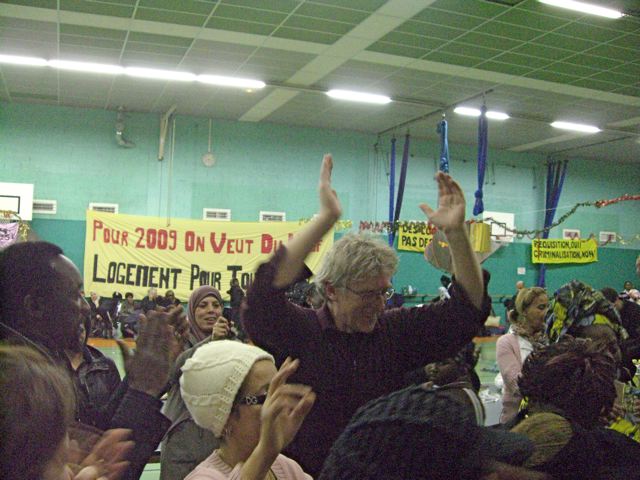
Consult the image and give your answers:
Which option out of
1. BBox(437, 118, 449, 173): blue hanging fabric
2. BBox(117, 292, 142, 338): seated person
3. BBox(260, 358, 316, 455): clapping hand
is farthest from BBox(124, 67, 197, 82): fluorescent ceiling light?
BBox(260, 358, 316, 455): clapping hand

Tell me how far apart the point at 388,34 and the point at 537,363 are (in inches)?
299

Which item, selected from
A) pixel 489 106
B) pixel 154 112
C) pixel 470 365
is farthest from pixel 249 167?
pixel 470 365

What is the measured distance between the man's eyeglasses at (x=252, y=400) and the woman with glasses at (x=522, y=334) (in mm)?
2594

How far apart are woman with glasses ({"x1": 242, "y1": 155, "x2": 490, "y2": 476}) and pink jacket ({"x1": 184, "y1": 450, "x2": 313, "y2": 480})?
29 cm

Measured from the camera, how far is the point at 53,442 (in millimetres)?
992

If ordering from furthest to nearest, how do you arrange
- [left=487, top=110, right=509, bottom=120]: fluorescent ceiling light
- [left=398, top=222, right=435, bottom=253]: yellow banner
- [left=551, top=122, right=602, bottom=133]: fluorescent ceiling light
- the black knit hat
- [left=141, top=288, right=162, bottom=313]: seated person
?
[left=398, top=222, right=435, bottom=253]: yellow banner, [left=551, top=122, right=602, bottom=133]: fluorescent ceiling light, [left=487, top=110, right=509, bottom=120]: fluorescent ceiling light, [left=141, top=288, right=162, bottom=313]: seated person, the black knit hat

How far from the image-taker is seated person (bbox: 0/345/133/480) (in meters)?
0.96

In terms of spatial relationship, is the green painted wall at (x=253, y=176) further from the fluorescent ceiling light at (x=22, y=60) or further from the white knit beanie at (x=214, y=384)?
the white knit beanie at (x=214, y=384)

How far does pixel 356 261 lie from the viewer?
6.78 feet

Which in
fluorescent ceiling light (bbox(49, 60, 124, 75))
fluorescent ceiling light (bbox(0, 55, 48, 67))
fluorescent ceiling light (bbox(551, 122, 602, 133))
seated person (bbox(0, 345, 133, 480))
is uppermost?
fluorescent ceiling light (bbox(551, 122, 602, 133))

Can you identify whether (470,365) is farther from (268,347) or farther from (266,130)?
(266,130)

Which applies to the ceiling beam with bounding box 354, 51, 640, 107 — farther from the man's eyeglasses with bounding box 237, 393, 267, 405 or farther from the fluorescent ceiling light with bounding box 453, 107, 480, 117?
the man's eyeglasses with bounding box 237, 393, 267, 405

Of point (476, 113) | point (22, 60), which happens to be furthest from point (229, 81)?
point (476, 113)

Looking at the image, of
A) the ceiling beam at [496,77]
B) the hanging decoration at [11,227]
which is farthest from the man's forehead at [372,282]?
the hanging decoration at [11,227]
